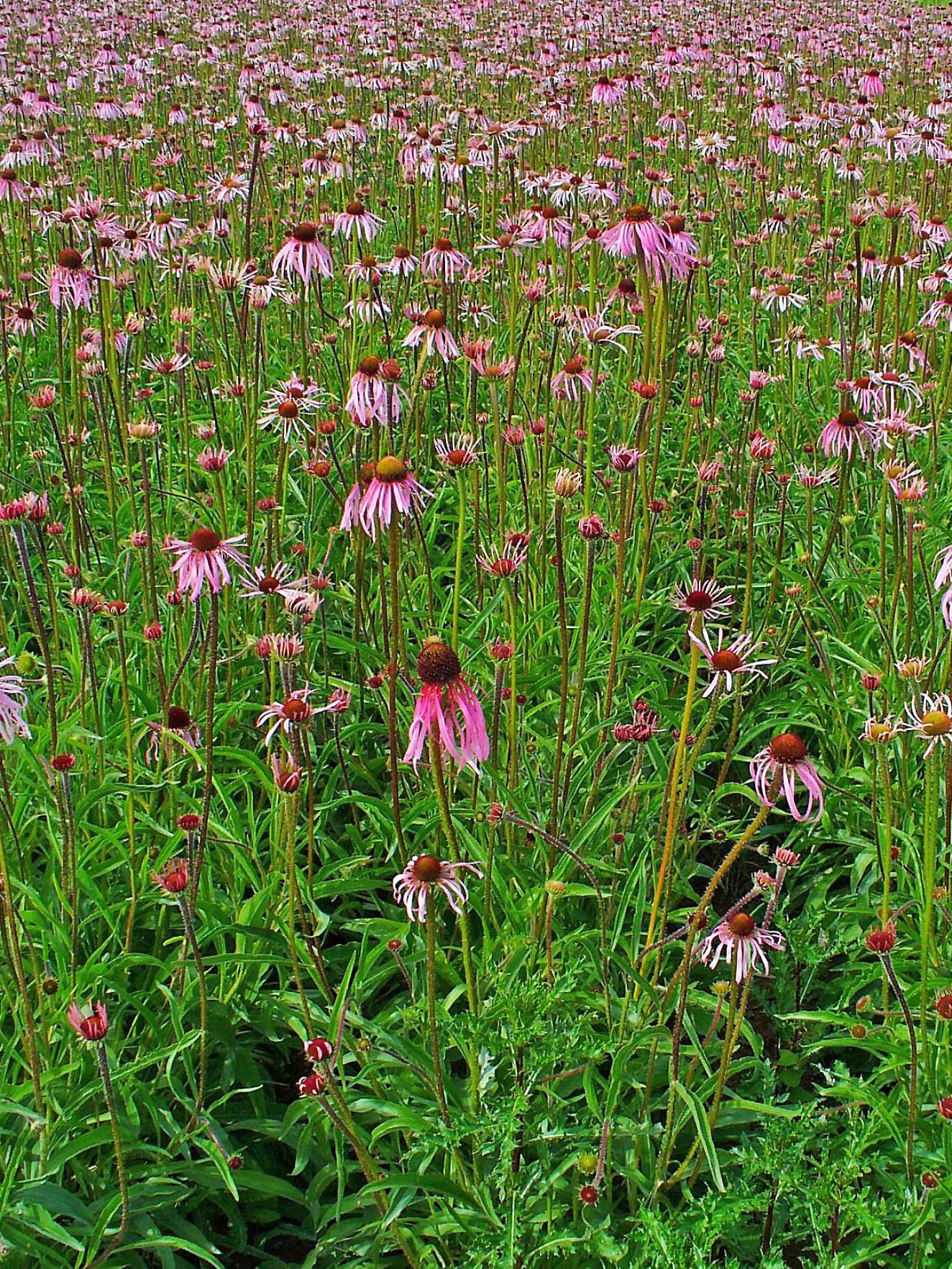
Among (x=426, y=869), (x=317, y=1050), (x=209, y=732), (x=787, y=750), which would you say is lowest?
(x=317, y=1050)

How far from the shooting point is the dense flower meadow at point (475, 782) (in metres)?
1.71

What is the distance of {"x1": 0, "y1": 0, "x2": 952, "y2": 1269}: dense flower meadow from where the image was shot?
171cm

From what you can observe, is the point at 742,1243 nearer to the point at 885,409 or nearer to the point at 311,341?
the point at 885,409

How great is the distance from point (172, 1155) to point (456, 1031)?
1.68ft

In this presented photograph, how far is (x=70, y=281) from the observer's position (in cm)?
295

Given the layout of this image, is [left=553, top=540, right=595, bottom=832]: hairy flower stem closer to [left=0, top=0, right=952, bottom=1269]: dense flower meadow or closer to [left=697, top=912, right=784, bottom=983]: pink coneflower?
[left=0, top=0, right=952, bottom=1269]: dense flower meadow

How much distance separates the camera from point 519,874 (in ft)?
7.48

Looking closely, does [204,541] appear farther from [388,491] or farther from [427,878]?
[427,878]

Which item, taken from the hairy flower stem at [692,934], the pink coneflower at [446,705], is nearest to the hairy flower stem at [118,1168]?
the pink coneflower at [446,705]

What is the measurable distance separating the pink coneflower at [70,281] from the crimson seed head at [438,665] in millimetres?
1974

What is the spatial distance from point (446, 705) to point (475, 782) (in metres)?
0.92

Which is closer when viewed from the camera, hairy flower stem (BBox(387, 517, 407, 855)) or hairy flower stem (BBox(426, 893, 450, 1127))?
hairy flower stem (BBox(426, 893, 450, 1127))

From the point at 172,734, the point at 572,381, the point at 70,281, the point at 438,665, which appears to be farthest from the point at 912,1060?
the point at 70,281

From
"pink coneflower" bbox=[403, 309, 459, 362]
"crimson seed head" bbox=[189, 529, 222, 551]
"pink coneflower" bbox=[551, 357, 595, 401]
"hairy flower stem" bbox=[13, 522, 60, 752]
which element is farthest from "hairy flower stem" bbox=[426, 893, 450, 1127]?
"pink coneflower" bbox=[403, 309, 459, 362]
